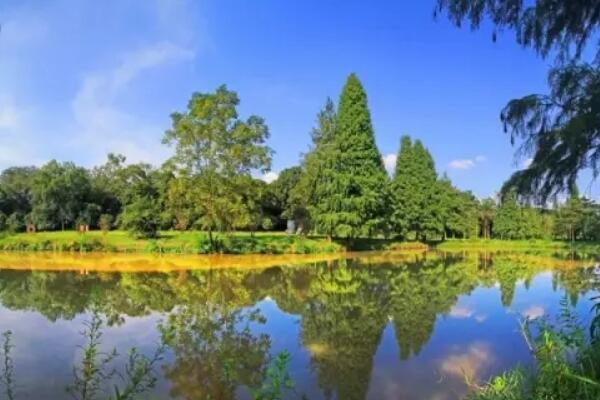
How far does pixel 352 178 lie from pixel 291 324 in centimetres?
2158

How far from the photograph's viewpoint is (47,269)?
20.2 m

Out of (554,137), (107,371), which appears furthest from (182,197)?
(554,137)

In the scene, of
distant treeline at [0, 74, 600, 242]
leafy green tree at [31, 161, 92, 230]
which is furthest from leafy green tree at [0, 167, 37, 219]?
leafy green tree at [31, 161, 92, 230]

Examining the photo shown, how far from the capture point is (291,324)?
32.2 ft

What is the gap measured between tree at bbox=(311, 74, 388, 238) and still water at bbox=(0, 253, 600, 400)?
10.8 meters

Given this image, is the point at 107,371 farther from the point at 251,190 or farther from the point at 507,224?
the point at 507,224

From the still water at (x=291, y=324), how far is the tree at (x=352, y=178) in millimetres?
10849

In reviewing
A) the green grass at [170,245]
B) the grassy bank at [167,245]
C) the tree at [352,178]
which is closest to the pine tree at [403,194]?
the tree at [352,178]

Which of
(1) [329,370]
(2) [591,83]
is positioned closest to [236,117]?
(1) [329,370]

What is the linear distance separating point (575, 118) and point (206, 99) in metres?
23.7

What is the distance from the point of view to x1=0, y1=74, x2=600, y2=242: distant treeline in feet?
86.8

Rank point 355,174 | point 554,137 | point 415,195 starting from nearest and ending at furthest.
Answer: point 554,137
point 355,174
point 415,195

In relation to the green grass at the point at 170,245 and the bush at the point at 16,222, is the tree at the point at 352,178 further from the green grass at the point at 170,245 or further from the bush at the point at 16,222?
the bush at the point at 16,222

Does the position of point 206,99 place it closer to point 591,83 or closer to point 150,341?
point 150,341
